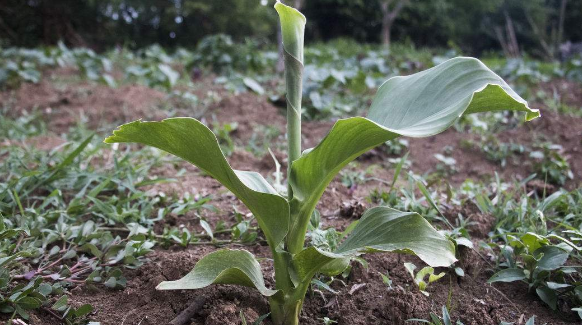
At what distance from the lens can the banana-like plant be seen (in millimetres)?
1012

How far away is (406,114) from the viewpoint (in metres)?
1.16

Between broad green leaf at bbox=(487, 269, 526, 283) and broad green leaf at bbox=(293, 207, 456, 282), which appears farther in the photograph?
broad green leaf at bbox=(487, 269, 526, 283)

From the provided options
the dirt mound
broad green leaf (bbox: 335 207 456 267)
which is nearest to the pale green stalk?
broad green leaf (bbox: 335 207 456 267)

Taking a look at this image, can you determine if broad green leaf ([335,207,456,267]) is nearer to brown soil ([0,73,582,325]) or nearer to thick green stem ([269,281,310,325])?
thick green stem ([269,281,310,325])

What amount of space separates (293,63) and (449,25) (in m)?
13.4

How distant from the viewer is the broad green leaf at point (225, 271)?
1089 millimetres

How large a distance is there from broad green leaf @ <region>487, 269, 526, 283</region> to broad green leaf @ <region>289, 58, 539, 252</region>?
0.53m

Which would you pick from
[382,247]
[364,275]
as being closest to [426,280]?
[364,275]

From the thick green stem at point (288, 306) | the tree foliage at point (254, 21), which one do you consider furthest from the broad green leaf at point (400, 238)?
the tree foliage at point (254, 21)

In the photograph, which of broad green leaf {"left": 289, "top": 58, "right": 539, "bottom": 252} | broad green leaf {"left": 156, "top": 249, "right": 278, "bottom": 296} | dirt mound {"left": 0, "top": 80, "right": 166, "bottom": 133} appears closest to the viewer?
broad green leaf {"left": 289, "top": 58, "right": 539, "bottom": 252}

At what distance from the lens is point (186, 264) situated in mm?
1420

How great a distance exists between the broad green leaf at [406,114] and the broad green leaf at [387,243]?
10cm

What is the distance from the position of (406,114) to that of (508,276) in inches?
23.0

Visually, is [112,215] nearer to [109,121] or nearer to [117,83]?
[109,121]
